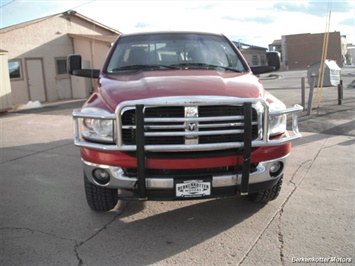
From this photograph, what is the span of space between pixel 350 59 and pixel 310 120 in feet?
239

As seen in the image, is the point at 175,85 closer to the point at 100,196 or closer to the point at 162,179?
the point at 162,179

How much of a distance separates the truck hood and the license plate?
0.77m

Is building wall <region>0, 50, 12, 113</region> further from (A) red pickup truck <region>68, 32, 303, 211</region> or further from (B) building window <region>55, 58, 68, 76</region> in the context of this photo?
(A) red pickup truck <region>68, 32, 303, 211</region>

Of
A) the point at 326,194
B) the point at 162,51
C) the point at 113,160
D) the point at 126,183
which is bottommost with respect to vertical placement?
the point at 326,194

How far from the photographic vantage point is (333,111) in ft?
36.9

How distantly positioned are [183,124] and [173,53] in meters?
1.68

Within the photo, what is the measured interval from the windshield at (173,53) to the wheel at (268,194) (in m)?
1.46

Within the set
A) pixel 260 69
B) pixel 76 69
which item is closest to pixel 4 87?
pixel 76 69

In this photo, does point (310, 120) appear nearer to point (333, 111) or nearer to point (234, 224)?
point (333, 111)

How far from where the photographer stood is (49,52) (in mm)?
18203

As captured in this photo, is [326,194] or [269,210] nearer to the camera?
[269,210]

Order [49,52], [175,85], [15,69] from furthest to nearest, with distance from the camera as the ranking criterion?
[49,52], [15,69], [175,85]

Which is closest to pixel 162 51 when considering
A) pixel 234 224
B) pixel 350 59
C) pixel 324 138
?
pixel 234 224

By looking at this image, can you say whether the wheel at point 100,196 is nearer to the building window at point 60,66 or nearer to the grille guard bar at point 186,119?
the grille guard bar at point 186,119
